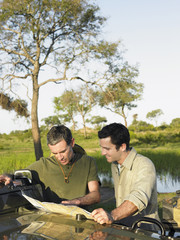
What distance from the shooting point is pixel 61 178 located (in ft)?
9.83

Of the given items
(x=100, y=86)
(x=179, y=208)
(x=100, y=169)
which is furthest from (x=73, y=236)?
(x=100, y=86)

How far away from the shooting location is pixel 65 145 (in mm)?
2865

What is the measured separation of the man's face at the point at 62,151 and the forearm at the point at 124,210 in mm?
853

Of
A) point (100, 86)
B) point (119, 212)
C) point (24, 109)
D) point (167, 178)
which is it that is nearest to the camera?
point (119, 212)

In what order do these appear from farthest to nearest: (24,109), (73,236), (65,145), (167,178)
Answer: (24,109), (167,178), (65,145), (73,236)

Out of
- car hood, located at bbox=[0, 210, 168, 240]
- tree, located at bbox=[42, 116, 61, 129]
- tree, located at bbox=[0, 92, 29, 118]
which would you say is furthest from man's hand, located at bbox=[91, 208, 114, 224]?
tree, located at bbox=[42, 116, 61, 129]

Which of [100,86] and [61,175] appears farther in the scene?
[100,86]

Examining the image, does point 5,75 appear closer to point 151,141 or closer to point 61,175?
point 61,175

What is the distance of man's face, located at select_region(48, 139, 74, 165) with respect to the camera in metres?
2.84

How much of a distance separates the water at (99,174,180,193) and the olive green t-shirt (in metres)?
7.35

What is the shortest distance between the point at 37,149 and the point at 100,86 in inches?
156

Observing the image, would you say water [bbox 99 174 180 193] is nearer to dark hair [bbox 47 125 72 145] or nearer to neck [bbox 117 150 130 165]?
neck [bbox 117 150 130 165]

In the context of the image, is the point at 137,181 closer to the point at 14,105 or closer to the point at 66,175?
the point at 66,175

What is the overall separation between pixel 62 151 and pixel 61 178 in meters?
0.28
